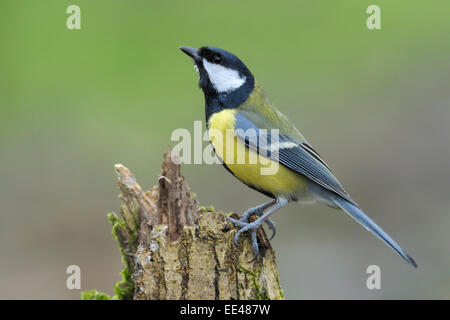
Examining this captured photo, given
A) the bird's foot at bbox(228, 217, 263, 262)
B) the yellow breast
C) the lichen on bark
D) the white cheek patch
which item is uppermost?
the white cheek patch

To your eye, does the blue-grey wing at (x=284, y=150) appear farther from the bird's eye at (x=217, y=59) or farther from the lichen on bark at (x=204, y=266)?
the lichen on bark at (x=204, y=266)

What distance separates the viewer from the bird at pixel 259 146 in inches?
159

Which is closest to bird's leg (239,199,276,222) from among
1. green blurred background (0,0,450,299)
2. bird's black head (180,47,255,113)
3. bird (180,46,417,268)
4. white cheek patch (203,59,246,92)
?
bird (180,46,417,268)

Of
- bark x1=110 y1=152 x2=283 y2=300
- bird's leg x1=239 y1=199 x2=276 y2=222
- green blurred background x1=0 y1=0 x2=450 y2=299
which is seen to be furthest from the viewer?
green blurred background x1=0 y1=0 x2=450 y2=299

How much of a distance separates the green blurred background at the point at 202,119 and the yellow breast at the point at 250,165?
2534 millimetres

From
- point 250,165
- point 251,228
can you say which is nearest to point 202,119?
point 250,165

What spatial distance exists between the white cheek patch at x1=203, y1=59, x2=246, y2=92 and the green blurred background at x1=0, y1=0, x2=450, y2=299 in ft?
9.43

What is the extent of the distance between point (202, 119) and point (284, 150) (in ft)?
14.8

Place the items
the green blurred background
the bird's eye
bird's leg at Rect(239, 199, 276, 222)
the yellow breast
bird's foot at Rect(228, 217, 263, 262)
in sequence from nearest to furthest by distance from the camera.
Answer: bird's foot at Rect(228, 217, 263, 262), bird's leg at Rect(239, 199, 276, 222), the yellow breast, the bird's eye, the green blurred background

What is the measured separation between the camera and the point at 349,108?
886 centimetres

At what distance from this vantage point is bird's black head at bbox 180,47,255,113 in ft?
14.0

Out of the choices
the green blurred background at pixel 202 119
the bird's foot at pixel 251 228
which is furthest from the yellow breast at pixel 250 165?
the green blurred background at pixel 202 119

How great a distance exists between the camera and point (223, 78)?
14.1 feet

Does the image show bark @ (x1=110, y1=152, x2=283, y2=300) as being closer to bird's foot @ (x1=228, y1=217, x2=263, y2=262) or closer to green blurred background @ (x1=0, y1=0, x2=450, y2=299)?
bird's foot @ (x1=228, y1=217, x2=263, y2=262)
